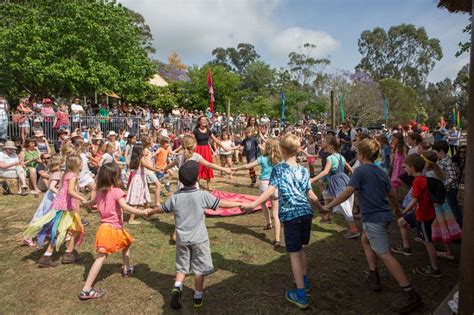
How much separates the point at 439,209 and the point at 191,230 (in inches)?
138

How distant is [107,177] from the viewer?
4.30 meters

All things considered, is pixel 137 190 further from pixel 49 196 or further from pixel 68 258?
pixel 68 258

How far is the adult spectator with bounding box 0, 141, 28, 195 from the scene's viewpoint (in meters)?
9.98

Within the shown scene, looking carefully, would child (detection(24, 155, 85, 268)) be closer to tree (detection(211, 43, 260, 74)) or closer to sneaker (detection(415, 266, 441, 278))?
sneaker (detection(415, 266, 441, 278))

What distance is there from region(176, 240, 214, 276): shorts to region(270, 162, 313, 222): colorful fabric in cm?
92

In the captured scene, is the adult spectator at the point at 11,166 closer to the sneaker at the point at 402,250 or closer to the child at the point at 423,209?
the sneaker at the point at 402,250

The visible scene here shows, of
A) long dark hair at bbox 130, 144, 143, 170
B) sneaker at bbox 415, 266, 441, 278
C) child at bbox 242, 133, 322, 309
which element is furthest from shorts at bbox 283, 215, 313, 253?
long dark hair at bbox 130, 144, 143, 170

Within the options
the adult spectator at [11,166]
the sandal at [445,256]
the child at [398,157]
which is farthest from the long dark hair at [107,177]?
the adult spectator at [11,166]

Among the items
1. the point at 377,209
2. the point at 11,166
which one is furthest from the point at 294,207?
the point at 11,166

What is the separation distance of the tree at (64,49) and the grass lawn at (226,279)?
17.3 metres

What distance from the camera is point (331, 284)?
439 cm

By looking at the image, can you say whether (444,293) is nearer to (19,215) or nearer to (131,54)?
(19,215)

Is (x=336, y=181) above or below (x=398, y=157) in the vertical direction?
below

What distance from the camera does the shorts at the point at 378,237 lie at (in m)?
3.82
